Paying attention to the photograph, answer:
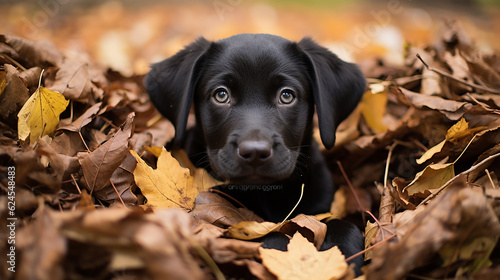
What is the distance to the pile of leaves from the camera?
51.4 inches

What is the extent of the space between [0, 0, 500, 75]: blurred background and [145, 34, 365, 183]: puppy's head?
89.5 inches

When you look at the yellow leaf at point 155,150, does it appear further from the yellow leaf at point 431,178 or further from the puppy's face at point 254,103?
the yellow leaf at point 431,178

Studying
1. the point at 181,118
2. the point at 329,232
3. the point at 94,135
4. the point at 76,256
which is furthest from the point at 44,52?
the point at 329,232

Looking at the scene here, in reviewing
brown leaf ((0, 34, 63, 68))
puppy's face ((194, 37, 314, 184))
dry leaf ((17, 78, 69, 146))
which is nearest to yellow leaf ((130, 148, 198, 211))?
puppy's face ((194, 37, 314, 184))

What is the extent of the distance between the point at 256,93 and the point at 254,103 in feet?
0.22

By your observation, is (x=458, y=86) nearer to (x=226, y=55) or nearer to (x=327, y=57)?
(x=327, y=57)

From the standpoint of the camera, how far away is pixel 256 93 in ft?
8.21

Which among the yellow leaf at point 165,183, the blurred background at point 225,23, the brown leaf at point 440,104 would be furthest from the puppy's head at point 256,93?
the blurred background at point 225,23

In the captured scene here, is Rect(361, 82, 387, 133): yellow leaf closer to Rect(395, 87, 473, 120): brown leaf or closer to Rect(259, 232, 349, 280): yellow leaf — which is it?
Rect(395, 87, 473, 120): brown leaf

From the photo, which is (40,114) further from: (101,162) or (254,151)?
(254,151)

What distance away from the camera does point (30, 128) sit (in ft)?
6.81

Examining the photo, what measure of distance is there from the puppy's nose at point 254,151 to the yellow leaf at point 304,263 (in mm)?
509

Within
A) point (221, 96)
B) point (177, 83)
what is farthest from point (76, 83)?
point (221, 96)

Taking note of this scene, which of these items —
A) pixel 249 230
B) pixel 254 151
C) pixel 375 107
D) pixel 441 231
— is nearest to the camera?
pixel 441 231
